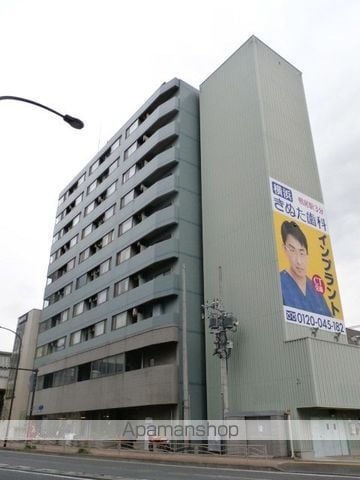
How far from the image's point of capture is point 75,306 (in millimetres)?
54656

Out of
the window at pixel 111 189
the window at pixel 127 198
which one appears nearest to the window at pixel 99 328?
the window at pixel 127 198

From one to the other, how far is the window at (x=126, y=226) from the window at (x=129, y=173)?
5.83m

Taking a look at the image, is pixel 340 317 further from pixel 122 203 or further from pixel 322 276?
pixel 122 203

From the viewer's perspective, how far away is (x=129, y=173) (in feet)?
169

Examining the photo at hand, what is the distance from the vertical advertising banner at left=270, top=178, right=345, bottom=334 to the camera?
32.9 m

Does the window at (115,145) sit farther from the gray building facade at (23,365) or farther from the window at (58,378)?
the gray building facade at (23,365)

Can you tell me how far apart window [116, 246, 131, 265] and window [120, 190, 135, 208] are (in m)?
6.04

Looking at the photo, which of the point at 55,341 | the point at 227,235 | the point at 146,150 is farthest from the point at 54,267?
the point at 227,235

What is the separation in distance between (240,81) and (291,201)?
14221 mm

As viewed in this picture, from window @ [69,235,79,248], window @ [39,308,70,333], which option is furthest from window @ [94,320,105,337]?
window @ [69,235,79,248]

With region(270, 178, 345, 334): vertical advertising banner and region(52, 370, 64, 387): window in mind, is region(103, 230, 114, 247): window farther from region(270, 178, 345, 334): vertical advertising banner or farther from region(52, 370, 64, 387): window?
region(270, 178, 345, 334): vertical advertising banner

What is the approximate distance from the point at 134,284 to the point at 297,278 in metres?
17.1

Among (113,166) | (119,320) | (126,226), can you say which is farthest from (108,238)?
(119,320)

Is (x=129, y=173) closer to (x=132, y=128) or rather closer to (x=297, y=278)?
(x=132, y=128)
